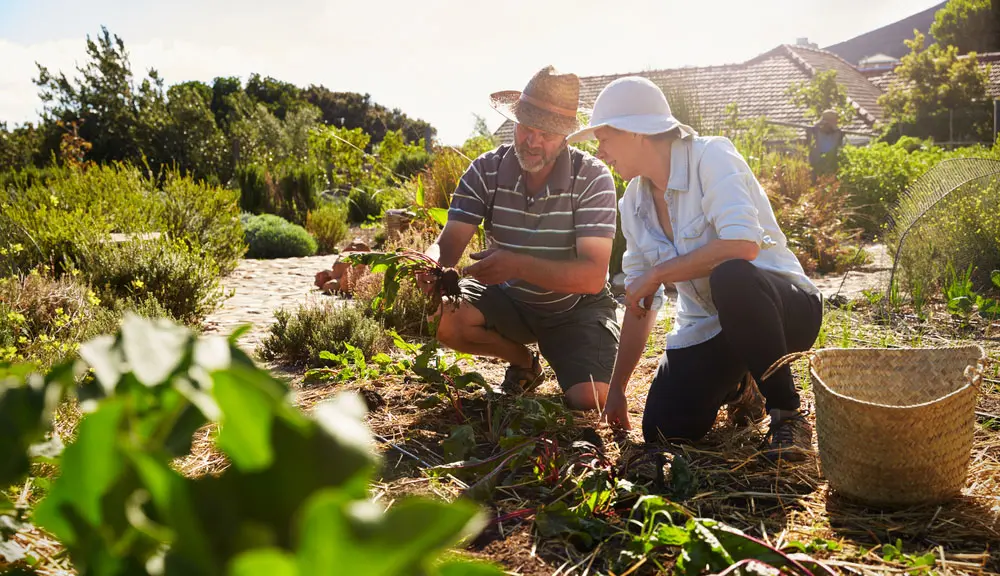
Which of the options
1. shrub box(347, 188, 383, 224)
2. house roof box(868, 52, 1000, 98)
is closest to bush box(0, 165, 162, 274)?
shrub box(347, 188, 383, 224)

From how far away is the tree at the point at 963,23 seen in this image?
2797cm

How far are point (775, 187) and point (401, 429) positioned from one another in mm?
7392

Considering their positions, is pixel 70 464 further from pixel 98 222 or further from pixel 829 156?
pixel 829 156

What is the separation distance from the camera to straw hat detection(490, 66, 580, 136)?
3.41m

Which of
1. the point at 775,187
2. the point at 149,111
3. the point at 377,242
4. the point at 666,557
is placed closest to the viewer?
the point at 666,557

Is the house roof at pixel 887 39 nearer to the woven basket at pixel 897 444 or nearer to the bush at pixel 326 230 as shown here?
the bush at pixel 326 230

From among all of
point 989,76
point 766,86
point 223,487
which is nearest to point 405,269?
point 223,487

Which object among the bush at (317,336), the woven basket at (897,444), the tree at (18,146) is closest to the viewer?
the woven basket at (897,444)

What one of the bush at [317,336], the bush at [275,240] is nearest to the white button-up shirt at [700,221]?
the bush at [317,336]

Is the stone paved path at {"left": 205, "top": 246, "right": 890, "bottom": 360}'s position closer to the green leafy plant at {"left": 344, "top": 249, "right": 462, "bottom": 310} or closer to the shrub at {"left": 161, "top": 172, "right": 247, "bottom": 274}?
the shrub at {"left": 161, "top": 172, "right": 247, "bottom": 274}

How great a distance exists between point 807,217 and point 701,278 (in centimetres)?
631

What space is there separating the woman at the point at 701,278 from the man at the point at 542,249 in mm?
364

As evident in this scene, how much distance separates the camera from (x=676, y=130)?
2854 millimetres

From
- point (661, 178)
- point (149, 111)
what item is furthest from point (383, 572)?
point (149, 111)
